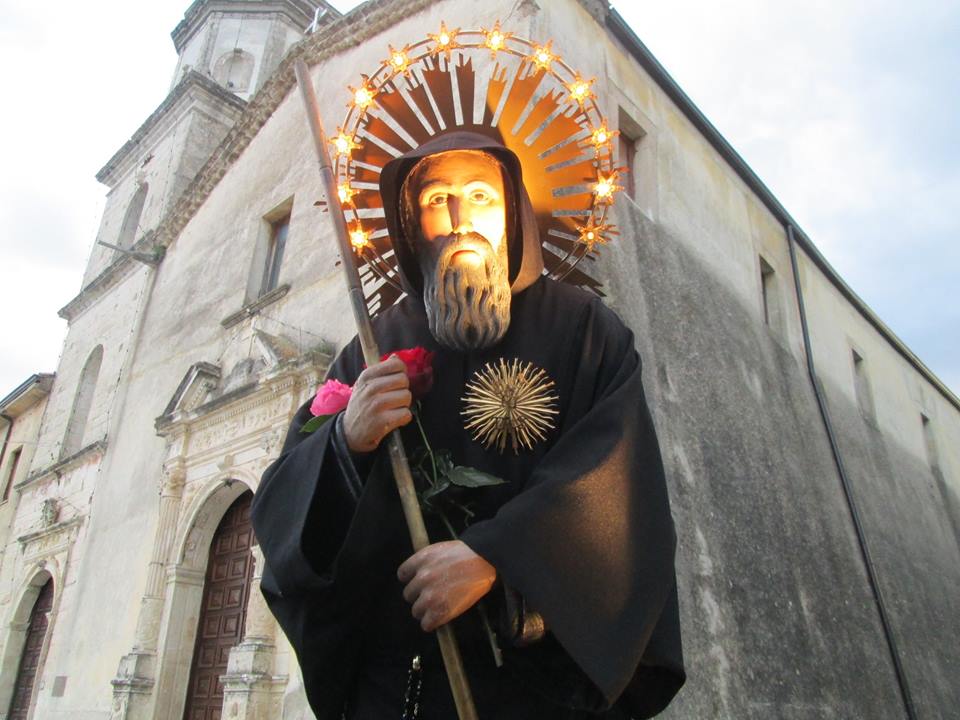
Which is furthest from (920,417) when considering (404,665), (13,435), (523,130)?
(13,435)

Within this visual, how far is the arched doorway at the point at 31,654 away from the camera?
10.3m

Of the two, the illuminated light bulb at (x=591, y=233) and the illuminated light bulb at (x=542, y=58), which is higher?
the illuminated light bulb at (x=542, y=58)

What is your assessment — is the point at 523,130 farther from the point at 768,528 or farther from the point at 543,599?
the point at 768,528

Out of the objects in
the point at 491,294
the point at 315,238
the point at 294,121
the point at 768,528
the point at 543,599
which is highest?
the point at 294,121

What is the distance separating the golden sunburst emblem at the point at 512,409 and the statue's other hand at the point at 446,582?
1.31 ft

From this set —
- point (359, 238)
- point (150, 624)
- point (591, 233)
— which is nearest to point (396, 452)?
point (359, 238)

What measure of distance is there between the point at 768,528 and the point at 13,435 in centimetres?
1532

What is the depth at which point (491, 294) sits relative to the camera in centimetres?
210

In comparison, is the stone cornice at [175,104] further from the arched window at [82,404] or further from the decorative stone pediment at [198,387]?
the decorative stone pediment at [198,387]

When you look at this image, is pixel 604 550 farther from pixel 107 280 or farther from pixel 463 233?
pixel 107 280

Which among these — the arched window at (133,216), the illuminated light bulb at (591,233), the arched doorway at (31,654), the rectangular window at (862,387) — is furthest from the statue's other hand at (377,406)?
the arched window at (133,216)

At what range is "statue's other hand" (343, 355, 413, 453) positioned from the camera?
6.02ft

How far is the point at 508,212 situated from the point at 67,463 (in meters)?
10.9

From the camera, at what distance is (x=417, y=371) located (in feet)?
6.61
